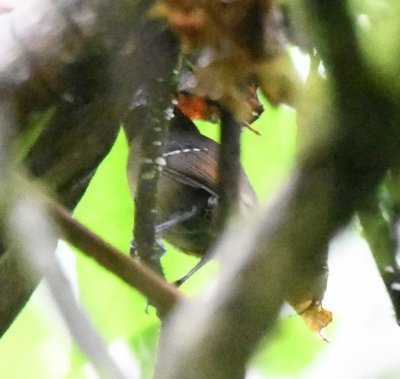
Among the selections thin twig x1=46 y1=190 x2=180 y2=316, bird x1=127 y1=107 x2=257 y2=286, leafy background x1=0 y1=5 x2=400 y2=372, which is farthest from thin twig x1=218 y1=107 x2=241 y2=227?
bird x1=127 y1=107 x2=257 y2=286

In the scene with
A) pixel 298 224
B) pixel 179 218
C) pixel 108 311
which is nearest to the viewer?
pixel 298 224

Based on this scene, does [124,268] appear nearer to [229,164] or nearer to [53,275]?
[53,275]

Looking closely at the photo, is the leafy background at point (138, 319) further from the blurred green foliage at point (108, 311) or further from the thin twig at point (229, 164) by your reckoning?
the thin twig at point (229, 164)

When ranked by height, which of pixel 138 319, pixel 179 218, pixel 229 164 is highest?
pixel 229 164

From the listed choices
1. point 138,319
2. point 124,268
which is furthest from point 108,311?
point 124,268

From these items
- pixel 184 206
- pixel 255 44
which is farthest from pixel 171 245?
pixel 255 44

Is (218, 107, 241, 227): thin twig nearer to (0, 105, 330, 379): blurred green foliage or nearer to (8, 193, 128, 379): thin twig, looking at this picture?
(8, 193, 128, 379): thin twig

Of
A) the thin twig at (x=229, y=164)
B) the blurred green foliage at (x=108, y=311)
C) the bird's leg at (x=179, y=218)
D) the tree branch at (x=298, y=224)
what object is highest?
the tree branch at (x=298, y=224)

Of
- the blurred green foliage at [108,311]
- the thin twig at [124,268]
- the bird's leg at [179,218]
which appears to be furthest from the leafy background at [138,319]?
the thin twig at [124,268]

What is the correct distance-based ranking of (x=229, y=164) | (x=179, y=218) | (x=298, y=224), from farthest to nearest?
(x=179, y=218)
(x=229, y=164)
(x=298, y=224)

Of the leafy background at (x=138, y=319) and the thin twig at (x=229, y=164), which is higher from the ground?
the thin twig at (x=229, y=164)

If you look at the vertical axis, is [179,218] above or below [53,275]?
below
